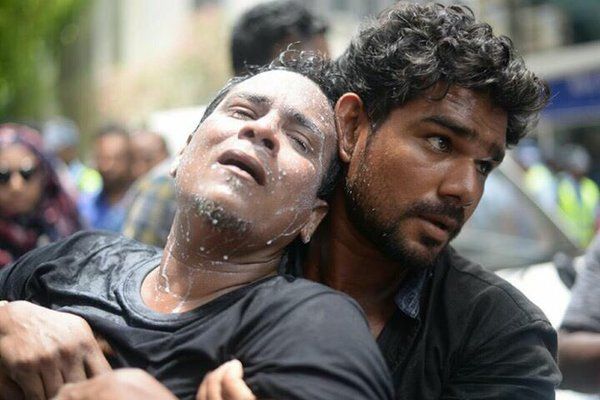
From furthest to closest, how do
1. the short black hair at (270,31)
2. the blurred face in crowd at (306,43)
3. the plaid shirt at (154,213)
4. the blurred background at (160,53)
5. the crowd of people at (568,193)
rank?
the blurred background at (160,53) → the crowd of people at (568,193) → the short black hair at (270,31) → the blurred face in crowd at (306,43) → the plaid shirt at (154,213)

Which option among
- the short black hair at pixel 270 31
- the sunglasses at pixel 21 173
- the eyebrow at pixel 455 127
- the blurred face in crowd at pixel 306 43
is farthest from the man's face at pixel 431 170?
the sunglasses at pixel 21 173

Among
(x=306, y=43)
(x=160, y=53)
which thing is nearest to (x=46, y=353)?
(x=306, y=43)

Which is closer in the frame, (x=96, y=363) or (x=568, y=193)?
(x=96, y=363)

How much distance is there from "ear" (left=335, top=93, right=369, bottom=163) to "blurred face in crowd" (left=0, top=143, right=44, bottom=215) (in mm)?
2667

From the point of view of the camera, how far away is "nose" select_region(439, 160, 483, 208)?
2430mm

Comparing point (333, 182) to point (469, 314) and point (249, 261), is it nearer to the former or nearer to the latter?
point (249, 261)

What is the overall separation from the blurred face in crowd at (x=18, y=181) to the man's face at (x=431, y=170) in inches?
110

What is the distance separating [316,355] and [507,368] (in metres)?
0.55

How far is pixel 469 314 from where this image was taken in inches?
94.0

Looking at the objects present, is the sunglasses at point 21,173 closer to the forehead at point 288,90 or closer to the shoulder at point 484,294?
the forehead at point 288,90

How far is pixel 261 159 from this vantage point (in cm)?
237

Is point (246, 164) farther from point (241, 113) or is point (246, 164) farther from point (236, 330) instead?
point (236, 330)

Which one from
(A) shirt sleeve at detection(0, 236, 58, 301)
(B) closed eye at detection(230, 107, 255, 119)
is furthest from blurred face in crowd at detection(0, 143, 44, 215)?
(B) closed eye at detection(230, 107, 255, 119)

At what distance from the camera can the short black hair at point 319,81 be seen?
2.62 metres
